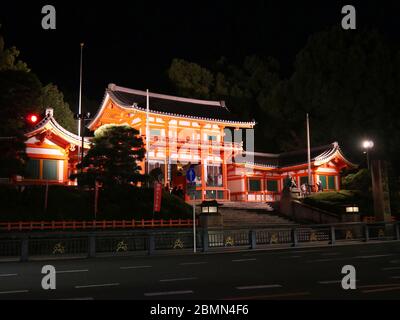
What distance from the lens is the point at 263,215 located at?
30953 mm

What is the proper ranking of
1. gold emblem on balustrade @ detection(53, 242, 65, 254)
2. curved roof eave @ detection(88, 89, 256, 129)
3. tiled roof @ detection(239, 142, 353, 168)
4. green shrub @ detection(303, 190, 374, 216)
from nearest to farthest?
gold emblem on balustrade @ detection(53, 242, 65, 254), green shrub @ detection(303, 190, 374, 216), curved roof eave @ detection(88, 89, 256, 129), tiled roof @ detection(239, 142, 353, 168)

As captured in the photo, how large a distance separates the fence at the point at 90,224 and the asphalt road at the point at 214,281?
8.37 metres

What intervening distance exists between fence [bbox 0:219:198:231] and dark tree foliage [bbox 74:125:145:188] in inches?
163

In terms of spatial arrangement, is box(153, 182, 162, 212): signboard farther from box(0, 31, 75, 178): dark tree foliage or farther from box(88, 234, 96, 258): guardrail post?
box(88, 234, 96, 258): guardrail post

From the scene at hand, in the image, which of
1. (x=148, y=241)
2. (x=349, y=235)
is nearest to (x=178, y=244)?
(x=148, y=241)

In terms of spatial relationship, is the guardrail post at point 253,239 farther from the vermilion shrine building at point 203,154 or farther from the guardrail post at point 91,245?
the vermilion shrine building at point 203,154

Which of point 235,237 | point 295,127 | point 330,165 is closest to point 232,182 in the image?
point 330,165

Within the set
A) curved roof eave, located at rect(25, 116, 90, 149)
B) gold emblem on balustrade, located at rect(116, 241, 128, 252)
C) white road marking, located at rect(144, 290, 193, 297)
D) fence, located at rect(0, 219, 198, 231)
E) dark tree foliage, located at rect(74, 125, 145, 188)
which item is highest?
curved roof eave, located at rect(25, 116, 90, 149)

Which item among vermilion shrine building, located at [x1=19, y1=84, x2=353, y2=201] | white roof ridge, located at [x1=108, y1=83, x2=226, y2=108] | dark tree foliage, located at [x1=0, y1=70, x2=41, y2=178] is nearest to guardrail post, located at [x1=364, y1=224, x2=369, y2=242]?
vermilion shrine building, located at [x1=19, y1=84, x2=353, y2=201]

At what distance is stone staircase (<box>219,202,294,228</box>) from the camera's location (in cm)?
2844

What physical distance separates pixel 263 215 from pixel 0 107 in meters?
19.1

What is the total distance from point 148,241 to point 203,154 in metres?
22.2

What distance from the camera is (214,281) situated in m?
9.64

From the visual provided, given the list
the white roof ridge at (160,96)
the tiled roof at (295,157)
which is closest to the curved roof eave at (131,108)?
the white roof ridge at (160,96)
